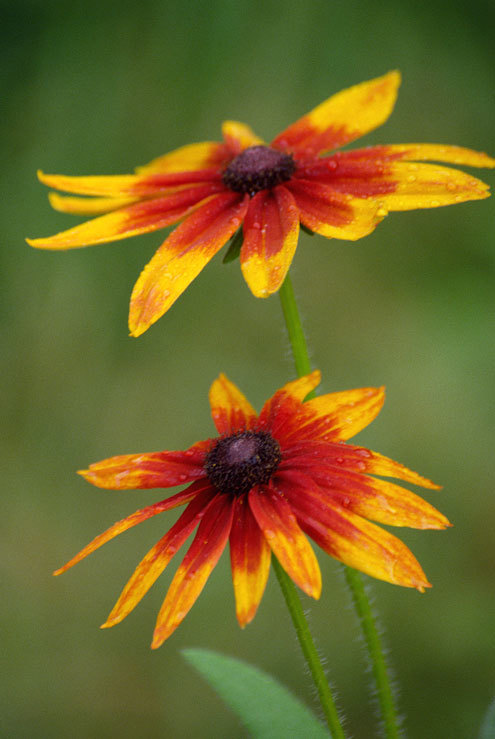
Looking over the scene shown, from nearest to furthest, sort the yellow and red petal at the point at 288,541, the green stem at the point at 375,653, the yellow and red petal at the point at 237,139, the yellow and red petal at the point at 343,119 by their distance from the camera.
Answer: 1. the yellow and red petal at the point at 288,541
2. the green stem at the point at 375,653
3. the yellow and red petal at the point at 343,119
4. the yellow and red petal at the point at 237,139

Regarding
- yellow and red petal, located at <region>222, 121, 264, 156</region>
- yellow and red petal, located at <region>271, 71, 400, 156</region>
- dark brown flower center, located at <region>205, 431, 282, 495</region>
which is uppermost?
yellow and red petal, located at <region>222, 121, 264, 156</region>

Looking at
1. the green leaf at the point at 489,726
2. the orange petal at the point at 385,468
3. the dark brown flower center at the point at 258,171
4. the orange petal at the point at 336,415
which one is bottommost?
the green leaf at the point at 489,726

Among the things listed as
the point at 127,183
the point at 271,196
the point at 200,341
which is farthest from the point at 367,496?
the point at 200,341

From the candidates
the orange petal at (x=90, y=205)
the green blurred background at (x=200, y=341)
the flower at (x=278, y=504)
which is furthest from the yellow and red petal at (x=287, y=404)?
the green blurred background at (x=200, y=341)

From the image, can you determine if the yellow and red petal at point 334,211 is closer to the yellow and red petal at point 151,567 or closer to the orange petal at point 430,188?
the orange petal at point 430,188

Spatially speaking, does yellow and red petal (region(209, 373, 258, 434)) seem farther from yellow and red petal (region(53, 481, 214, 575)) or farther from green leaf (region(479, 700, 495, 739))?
green leaf (region(479, 700, 495, 739))

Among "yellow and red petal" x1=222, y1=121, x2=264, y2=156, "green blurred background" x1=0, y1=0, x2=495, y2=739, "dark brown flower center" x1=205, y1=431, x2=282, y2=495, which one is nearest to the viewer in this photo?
"dark brown flower center" x1=205, y1=431, x2=282, y2=495

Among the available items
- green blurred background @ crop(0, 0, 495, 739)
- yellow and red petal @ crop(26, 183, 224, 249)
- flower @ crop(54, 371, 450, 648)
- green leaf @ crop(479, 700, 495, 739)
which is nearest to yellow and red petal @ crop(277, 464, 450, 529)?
flower @ crop(54, 371, 450, 648)
